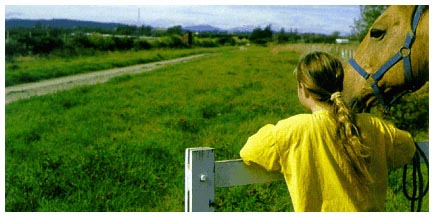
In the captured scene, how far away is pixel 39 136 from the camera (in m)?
6.34

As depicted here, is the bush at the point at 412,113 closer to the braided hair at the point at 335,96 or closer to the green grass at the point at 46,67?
the braided hair at the point at 335,96

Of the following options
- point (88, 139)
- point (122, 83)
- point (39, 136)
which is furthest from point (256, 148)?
point (122, 83)

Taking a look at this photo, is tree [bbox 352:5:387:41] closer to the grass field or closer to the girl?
the grass field

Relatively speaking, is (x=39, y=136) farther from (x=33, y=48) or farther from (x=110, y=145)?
(x=33, y=48)

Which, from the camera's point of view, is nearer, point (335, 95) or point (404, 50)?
point (335, 95)

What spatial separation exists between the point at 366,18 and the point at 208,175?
8166 mm

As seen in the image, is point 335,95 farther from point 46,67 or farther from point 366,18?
point 46,67

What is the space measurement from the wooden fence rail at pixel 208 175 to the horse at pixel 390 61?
121 centimetres

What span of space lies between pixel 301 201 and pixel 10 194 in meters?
3.22

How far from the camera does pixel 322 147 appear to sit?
5.94 feet

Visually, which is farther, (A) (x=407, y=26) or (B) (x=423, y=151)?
(A) (x=407, y=26)

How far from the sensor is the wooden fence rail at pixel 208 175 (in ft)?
6.05

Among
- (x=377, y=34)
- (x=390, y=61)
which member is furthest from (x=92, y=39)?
(x=390, y=61)

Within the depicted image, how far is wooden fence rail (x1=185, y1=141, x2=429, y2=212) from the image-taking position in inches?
72.6
